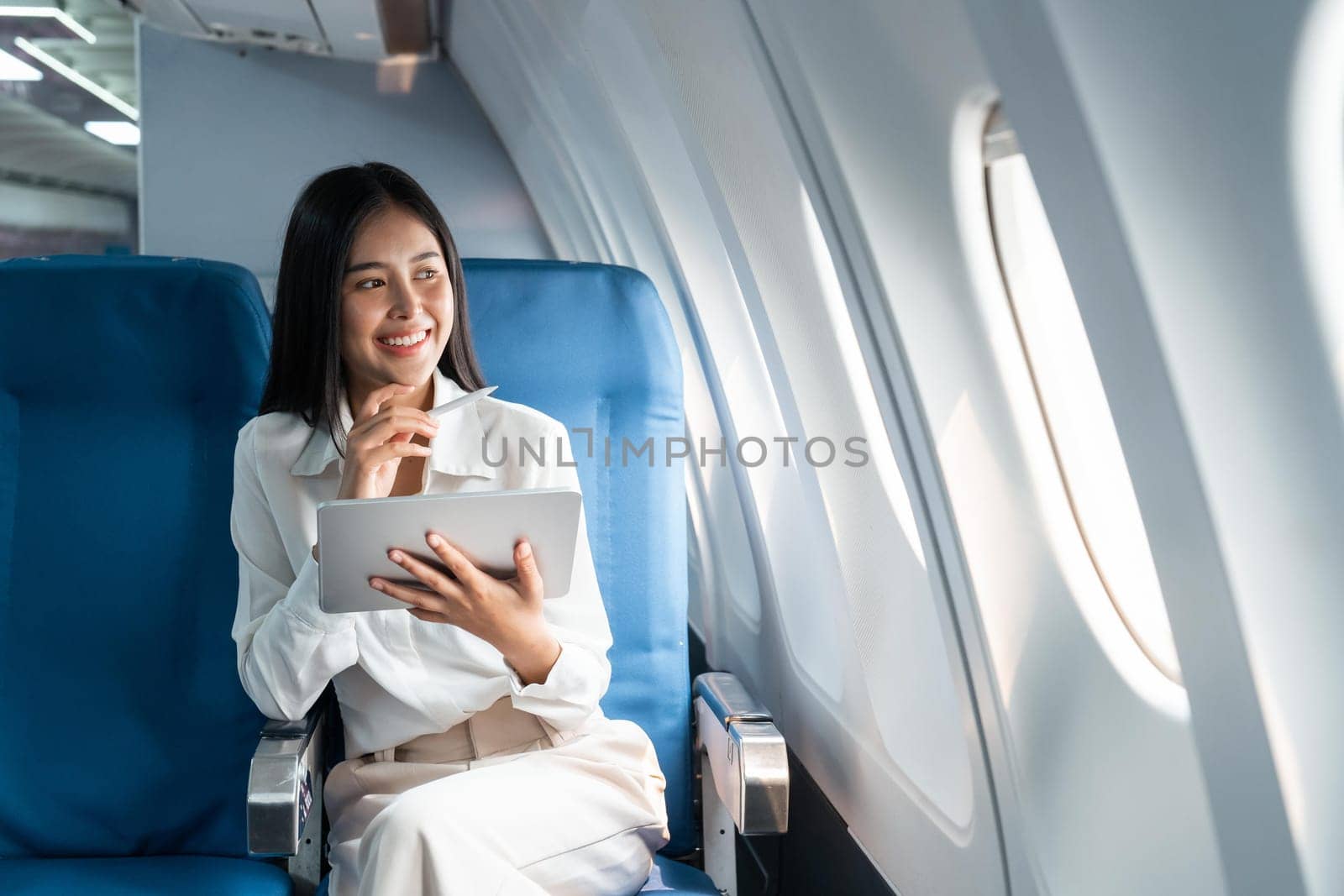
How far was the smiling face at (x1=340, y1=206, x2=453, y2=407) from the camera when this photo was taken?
6.26 feet

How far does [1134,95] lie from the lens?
3.15ft

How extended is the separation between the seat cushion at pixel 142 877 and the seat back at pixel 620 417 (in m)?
0.67

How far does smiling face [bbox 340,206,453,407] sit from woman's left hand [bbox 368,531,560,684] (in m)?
0.48

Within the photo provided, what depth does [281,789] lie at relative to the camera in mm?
A: 1709

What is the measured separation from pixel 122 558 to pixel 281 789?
0.59 meters

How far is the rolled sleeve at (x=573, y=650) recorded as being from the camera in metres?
1.77

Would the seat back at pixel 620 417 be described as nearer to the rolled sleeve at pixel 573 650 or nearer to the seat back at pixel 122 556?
the rolled sleeve at pixel 573 650

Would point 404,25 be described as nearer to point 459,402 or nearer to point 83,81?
point 83,81

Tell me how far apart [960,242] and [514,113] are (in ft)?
16.1

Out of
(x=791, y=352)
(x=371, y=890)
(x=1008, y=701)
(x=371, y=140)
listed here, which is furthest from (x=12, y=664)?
(x=371, y=140)

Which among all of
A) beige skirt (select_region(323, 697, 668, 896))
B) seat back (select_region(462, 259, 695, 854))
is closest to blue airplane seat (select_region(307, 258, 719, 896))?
seat back (select_region(462, 259, 695, 854))

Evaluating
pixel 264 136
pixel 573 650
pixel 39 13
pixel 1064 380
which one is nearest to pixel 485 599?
pixel 573 650

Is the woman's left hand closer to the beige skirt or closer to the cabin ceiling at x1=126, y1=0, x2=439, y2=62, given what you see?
the beige skirt

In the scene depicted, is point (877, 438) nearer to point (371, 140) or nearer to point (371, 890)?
point (371, 890)
